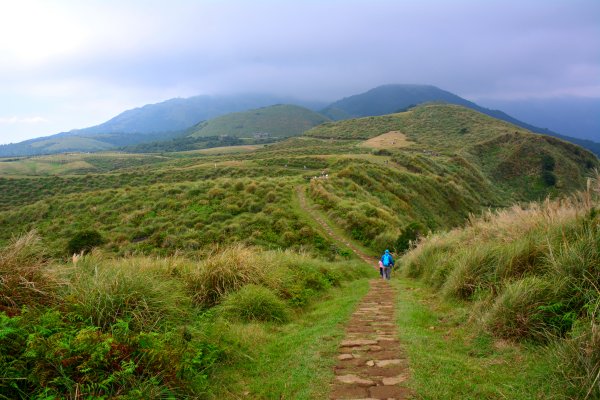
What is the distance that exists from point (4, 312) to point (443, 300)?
7365 mm

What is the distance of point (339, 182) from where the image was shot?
1449 inches

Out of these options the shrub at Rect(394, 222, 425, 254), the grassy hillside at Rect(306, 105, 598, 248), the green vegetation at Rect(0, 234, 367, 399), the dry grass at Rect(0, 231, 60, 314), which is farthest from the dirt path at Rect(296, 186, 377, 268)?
the dry grass at Rect(0, 231, 60, 314)

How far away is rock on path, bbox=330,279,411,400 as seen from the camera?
410 cm

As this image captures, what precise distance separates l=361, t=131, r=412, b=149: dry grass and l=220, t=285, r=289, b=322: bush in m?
75.0

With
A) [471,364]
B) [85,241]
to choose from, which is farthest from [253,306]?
[85,241]

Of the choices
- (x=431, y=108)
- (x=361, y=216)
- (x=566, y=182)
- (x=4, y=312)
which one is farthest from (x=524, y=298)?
(x=431, y=108)

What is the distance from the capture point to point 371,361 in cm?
491

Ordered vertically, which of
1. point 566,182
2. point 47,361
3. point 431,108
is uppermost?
point 431,108

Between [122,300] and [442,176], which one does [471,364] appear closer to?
[122,300]

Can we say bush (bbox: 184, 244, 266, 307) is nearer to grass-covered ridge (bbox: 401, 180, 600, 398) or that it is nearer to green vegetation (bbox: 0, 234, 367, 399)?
green vegetation (bbox: 0, 234, 367, 399)

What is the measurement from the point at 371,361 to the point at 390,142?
8694 centimetres

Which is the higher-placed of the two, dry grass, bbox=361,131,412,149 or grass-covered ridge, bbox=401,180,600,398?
dry grass, bbox=361,131,412,149

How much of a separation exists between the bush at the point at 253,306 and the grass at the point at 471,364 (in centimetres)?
231

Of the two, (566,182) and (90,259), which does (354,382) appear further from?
(566,182)
